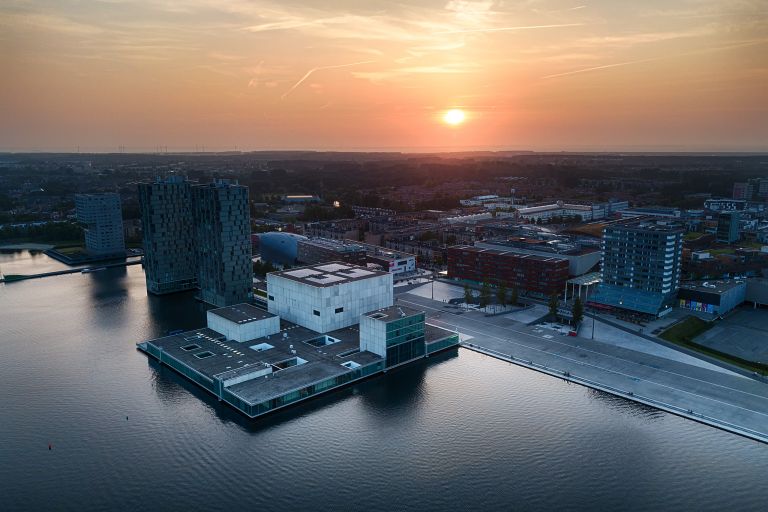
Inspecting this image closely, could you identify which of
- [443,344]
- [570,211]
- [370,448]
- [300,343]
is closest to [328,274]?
[300,343]


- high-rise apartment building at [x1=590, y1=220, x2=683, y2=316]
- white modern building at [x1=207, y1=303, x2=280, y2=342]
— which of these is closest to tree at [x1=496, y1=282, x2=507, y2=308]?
high-rise apartment building at [x1=590, y1=220, x2=683, y2=316]

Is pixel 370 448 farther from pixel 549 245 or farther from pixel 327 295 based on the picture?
pixel 549 245

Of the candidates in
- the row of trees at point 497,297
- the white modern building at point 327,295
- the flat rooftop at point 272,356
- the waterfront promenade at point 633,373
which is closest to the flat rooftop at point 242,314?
the flat rooftop at point 272,356

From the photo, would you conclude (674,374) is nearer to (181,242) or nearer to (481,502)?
(481,502)

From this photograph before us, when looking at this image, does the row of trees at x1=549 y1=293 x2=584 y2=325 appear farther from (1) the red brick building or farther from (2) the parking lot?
(2) the parking lot

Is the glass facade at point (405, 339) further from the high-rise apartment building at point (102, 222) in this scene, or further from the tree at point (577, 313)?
the high-rise apartment building at point (102, 222)

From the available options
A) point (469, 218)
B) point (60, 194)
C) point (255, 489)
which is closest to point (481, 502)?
point (255, 489)
